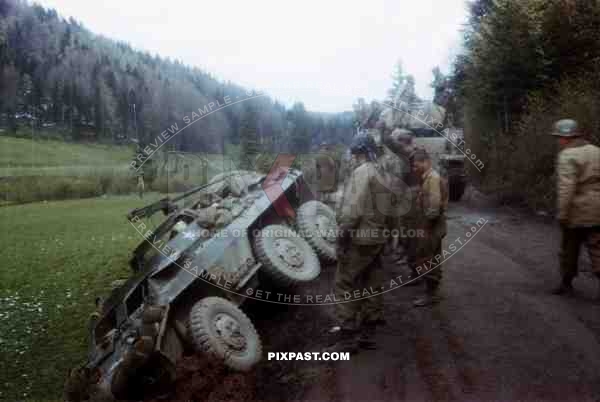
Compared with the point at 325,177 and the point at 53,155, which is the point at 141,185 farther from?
the point at 325,177

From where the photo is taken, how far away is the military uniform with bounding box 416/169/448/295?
162 inches

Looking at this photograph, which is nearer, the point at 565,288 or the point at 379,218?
the point at 379,218

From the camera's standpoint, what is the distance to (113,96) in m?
6.31

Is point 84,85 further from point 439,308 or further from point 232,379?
point 439,308

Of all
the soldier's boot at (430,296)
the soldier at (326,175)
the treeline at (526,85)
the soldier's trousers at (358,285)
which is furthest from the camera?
the treeline at (526,85)

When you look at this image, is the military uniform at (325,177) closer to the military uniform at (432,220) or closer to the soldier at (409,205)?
the soldier at (409,205)

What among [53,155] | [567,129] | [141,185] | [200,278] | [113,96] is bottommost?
[200,278]

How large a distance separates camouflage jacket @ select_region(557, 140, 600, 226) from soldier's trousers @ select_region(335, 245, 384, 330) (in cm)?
150

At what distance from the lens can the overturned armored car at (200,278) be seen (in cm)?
330

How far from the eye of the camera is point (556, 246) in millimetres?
5961

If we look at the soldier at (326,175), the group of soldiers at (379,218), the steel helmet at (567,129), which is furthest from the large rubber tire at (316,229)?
the steel helmet at (567,129)

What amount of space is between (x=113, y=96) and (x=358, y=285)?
14.4 ft

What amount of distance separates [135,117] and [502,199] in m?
6.94

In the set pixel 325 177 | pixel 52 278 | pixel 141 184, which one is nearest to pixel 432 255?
pixel 141 184
